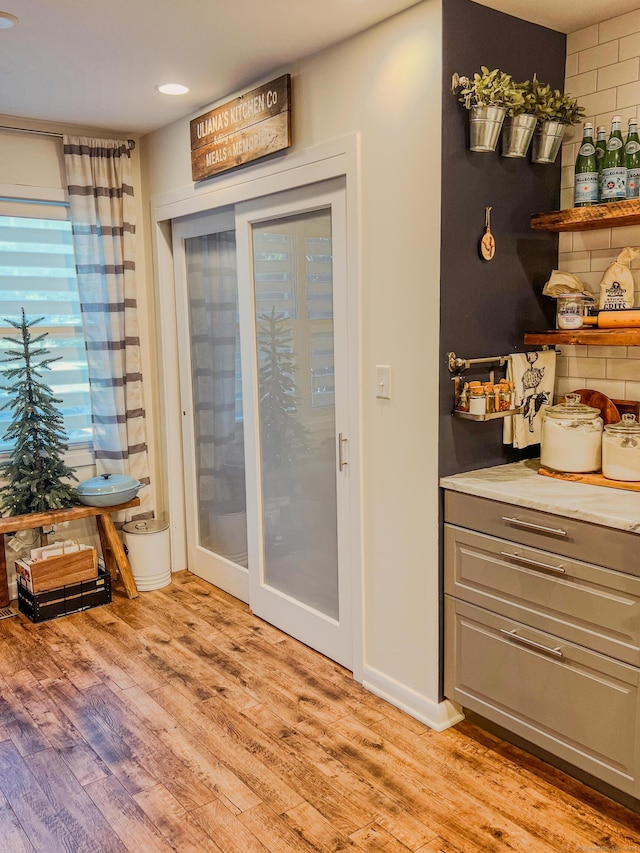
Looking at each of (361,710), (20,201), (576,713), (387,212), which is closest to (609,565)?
(576,713)

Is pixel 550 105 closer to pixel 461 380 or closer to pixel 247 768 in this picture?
pixel 461 380

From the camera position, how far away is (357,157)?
2678mm

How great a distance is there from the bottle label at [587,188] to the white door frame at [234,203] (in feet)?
2.53

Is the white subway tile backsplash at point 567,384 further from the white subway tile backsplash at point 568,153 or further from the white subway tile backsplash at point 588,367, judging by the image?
the white subway tile backsplash at point 568,153

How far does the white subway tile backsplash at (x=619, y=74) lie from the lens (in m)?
2.51

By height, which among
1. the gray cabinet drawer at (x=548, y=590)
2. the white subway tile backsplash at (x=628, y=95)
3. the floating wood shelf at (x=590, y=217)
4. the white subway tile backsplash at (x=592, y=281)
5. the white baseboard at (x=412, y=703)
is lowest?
the white baseboard at (x=412, y=703)

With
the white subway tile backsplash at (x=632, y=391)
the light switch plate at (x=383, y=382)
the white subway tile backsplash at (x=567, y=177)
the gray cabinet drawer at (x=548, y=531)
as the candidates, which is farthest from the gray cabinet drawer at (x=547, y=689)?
the white subway tile backsplash at (x=567, y=177)

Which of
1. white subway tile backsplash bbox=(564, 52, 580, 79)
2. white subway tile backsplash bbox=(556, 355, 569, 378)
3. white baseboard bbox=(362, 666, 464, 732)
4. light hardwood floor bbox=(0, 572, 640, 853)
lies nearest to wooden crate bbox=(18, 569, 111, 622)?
light hardwood floor bbox=(0, 572, 640, 853)

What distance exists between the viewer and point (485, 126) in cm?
238

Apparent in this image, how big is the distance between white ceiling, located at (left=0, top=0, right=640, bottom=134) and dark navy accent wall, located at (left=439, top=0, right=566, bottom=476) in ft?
0.33

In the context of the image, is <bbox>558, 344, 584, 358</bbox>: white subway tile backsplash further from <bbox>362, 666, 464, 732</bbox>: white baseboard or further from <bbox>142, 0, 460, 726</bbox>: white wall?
<bbox>362, 666, 464, 732</bbox>: white baseboard

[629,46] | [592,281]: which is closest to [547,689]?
[592,281]

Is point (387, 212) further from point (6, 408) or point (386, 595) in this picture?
point (6, 408)

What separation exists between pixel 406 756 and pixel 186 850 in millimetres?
782
